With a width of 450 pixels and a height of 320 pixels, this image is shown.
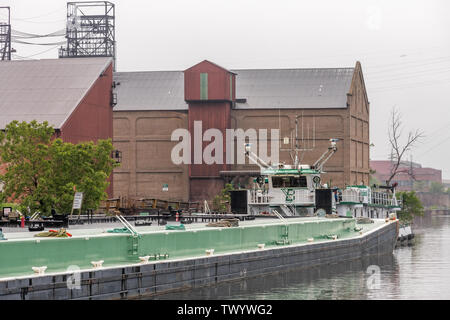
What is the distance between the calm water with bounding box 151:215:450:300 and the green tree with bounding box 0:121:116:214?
23125 mm

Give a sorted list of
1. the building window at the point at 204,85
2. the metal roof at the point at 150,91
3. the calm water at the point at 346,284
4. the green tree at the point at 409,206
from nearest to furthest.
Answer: the calm water at the point at 346,284
the building window at the point at 204,85
the green tree at the point at 409,206
the metal roof at the point at 150,91

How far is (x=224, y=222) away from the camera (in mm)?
41781

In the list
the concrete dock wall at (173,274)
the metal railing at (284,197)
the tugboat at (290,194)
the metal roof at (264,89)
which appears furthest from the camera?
the metal roof at (264,89)

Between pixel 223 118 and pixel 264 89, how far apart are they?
1142 cm

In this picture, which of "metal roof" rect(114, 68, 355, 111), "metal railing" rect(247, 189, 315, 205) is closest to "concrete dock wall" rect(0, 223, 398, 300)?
"metal railing" rect(247, 189, 315, 205)

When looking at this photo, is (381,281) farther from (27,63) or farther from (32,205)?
(27,63)

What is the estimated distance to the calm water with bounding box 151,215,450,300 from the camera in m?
37.8

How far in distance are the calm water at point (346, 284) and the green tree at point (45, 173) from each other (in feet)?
75.9

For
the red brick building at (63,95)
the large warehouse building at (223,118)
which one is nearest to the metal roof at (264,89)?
the large warehouse building at (223,118)

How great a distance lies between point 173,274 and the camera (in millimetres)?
35094

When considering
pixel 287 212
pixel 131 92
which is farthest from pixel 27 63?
pixel 287 212

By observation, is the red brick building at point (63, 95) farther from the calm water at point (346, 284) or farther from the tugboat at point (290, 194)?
the calm water at point (346, 284)

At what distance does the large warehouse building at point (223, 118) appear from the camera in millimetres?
127000
